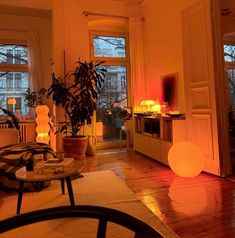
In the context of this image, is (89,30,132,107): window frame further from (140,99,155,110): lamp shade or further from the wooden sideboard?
the wooden sideboard

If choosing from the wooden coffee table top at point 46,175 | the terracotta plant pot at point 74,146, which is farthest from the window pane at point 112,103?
the wooden coffee table top at point 46,175

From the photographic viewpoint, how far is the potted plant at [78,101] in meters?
4.79

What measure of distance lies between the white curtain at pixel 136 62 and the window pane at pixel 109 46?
25.6 inches

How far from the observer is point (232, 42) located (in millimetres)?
6039

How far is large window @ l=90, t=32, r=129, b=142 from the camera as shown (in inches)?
241

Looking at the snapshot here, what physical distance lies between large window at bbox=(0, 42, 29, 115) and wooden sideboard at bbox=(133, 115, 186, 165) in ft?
10.5

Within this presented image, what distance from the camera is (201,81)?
366cm

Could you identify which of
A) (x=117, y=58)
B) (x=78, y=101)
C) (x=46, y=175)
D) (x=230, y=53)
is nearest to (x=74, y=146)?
(x=78, y=101)

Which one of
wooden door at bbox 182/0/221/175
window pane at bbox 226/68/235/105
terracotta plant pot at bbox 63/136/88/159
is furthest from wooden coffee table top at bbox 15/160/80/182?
window pane at bbox 226/68/235/105

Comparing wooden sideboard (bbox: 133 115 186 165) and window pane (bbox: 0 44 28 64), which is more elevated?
window pane (bbox: 0 44 28 64)

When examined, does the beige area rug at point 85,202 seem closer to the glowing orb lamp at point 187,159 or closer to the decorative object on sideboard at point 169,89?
the glowing orb lamp at point 187,159

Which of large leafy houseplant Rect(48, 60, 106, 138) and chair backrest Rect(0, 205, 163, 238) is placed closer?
chair backrest Rect(0, 205, 163, 238)

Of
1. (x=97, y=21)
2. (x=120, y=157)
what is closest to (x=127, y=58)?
(x=97, y=21)

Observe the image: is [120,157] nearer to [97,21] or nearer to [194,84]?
[194,84]
